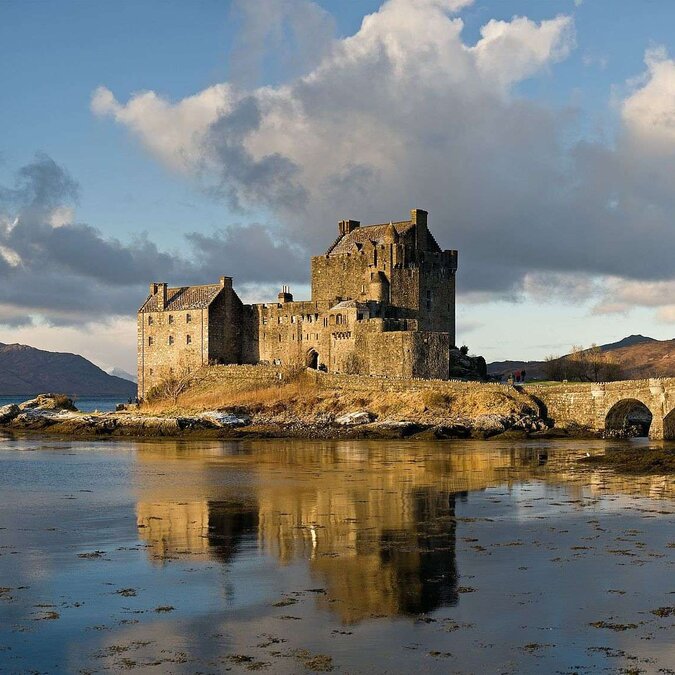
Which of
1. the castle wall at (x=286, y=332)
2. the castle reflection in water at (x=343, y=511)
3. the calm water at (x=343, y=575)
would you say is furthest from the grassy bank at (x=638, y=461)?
the castle wall at (x=286, y=332)

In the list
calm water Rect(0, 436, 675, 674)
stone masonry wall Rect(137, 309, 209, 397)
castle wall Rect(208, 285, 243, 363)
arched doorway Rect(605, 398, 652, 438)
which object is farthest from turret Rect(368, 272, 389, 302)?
calm water Rect(0, 436, 675, 674)

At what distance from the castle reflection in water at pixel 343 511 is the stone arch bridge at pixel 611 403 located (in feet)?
26.8

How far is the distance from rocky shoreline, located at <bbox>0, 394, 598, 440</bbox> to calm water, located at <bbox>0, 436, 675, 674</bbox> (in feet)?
70.3

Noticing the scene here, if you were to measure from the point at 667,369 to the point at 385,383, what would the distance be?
69526 millimetres

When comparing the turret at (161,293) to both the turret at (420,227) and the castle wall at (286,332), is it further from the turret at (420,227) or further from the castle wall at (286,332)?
the turret at (420,227)

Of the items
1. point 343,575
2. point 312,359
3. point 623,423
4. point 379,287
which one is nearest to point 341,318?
point 379,287

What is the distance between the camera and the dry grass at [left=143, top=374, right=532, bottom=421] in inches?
2377

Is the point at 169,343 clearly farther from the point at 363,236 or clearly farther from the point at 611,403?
the point at 611,403

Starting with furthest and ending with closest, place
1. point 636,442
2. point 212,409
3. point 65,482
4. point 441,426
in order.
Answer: point 212,409 → point 441,426 → point 636,442 → point 65,482

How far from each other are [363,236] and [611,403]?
29.8 m

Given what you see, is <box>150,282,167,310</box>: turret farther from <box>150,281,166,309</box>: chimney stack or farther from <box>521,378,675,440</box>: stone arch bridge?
<box>521,378,675,440</box>: stone arch bridge

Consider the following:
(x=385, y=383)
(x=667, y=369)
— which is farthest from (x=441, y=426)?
(x=667, y=369)

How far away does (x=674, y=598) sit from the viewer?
53.1ft

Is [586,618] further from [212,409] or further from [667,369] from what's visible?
[667,369]
